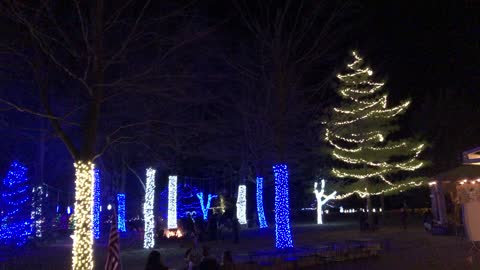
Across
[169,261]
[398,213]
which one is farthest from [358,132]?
[169,261]

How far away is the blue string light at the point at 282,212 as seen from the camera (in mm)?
18719

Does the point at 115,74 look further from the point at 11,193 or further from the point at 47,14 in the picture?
the point at 11,193

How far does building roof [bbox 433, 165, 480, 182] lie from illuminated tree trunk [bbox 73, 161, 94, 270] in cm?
1915

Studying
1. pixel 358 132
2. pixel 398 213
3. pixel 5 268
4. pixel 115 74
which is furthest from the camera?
pixel 398 213

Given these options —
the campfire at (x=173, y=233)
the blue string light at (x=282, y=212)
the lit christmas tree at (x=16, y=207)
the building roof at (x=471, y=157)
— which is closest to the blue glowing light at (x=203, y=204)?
the campfire at (x=173, y=233)

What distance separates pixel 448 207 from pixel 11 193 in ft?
78.1

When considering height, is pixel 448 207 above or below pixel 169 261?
above

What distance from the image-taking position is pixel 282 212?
747 inches

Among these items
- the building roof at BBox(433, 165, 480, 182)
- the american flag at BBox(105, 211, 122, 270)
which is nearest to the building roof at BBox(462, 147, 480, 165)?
the building roof at BBox(433, 165, 480, 182)

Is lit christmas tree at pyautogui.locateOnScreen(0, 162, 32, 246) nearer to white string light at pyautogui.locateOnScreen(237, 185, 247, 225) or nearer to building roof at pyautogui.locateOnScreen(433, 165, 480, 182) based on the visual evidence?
white string light at pyautogui.locateOnScreen(237, 185, 247, 225)

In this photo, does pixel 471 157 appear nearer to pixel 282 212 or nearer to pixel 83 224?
pixel 282 212

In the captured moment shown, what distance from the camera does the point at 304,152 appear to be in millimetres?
33438

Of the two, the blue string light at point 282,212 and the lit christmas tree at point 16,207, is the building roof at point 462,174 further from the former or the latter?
the lit christmas tree at point 16,207

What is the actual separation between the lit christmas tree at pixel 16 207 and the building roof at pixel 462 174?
69.4 ft
